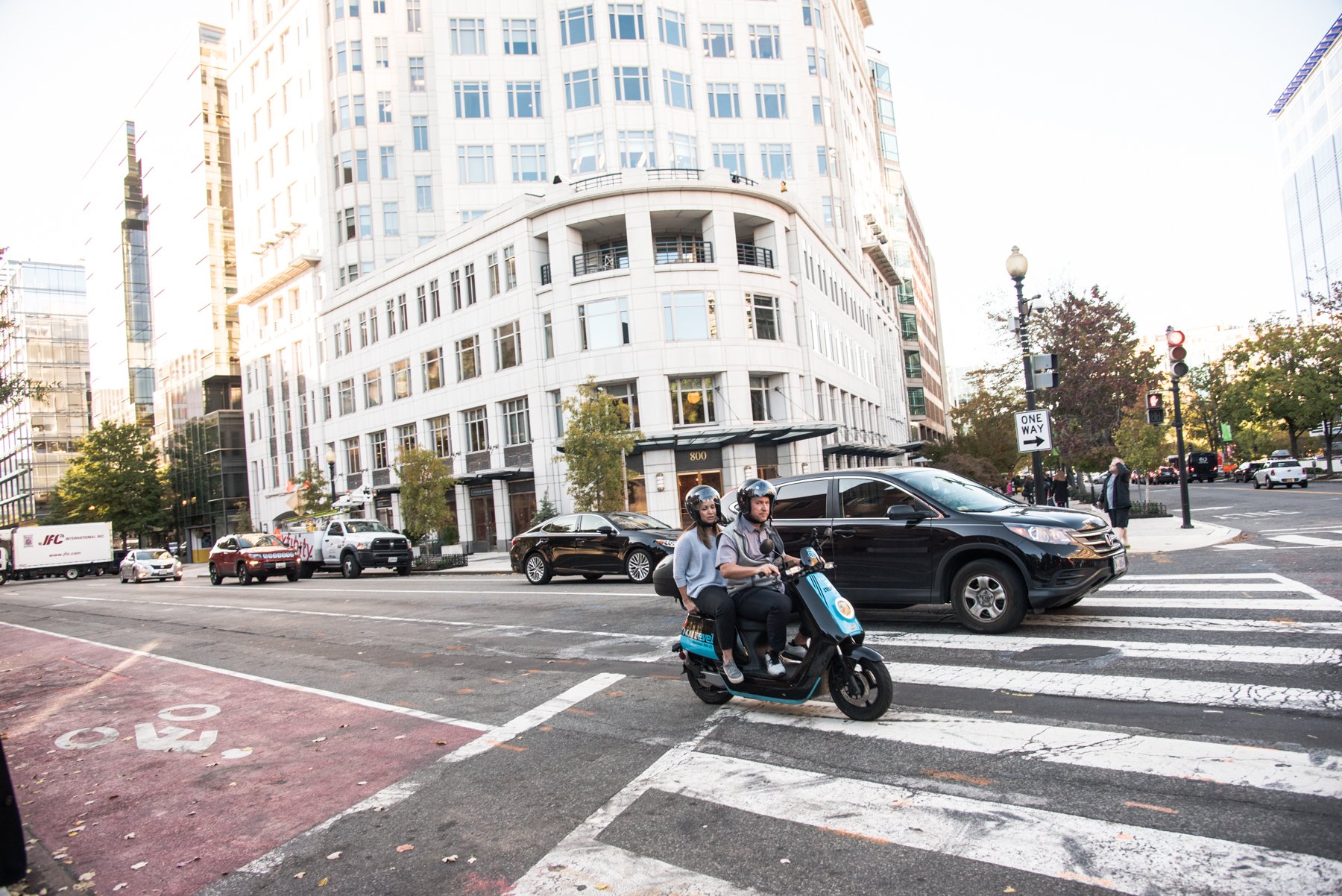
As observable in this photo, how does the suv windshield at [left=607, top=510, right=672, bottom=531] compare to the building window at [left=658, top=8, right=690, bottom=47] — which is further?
the building window at [left=658, top=8, right=690, bottom=47]

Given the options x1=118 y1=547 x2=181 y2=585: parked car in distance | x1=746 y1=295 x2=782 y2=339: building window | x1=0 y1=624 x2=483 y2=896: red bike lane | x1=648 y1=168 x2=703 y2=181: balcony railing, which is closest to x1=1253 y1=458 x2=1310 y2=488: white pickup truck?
x1=746 y1=295 x2=782 y2=339: building window

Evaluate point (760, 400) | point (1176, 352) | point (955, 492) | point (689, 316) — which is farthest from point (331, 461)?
point (955, 492)

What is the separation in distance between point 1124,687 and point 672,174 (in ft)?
111

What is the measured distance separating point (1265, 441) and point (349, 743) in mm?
96197

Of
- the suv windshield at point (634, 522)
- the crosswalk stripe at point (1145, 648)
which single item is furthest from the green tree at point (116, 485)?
the crosswalk stripe at point (1145, 648)

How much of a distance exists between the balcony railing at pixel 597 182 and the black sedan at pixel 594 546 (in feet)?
68.1

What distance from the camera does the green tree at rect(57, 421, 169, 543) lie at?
221ft

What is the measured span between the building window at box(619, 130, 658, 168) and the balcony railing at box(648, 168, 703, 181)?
750cm

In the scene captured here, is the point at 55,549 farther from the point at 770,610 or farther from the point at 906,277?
the point at 906,277

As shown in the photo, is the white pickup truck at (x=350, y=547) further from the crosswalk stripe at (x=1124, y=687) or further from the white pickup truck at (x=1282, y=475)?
the white pickup truck at (x=1282, y=475)

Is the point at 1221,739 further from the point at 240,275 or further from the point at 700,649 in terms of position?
the point at 240,275

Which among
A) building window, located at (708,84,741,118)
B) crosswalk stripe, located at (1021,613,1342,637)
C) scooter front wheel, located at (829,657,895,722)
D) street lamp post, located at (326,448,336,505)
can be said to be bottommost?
crosswalk stripe, located at (1021,613,1342,637)

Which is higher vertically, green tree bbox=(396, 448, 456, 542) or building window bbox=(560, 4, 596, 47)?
building window bbox=(560, 4, 596, 47)

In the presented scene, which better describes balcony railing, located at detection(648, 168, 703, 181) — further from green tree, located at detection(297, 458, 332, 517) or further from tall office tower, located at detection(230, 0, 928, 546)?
green tree, located at detection(297, 458, 332, 517)
